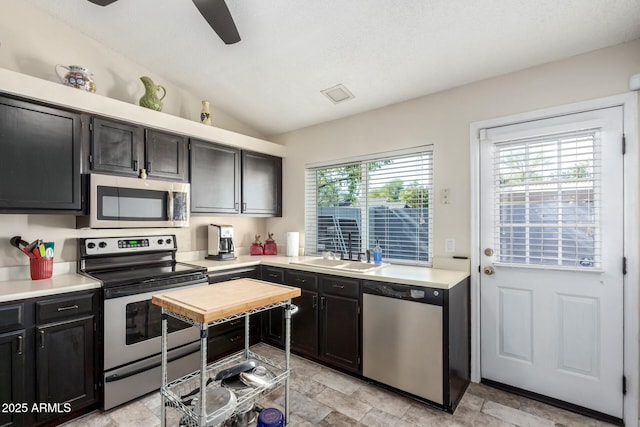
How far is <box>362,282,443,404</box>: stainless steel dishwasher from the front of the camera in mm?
2156

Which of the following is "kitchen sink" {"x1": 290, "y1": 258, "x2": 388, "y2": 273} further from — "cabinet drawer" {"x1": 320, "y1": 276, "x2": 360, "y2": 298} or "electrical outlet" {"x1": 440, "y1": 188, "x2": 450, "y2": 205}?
"electrical outlet" {"x1": 440, "y1": 188, "x2": 450, "y2": 205}

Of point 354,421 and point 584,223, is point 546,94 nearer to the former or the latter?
point 584,223

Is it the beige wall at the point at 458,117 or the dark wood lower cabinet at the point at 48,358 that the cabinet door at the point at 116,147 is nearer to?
the dark wood lower cabinet at the point at 48,358

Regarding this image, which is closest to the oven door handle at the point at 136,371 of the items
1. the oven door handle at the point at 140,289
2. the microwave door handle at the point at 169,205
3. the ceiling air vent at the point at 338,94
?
the oven door handle at the point at 140,289

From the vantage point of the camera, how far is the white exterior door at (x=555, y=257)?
2057 millimetres

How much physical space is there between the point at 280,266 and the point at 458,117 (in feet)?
7.20

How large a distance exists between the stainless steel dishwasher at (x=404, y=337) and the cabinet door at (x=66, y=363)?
2.01m

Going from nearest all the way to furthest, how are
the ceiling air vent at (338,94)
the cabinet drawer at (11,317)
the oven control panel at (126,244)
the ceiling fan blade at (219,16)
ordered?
the ceiling fan blade at (219,16), the cabinet drawer at (11,317), the oven control panel at (126,244), the ceiling air vent at (338,94)

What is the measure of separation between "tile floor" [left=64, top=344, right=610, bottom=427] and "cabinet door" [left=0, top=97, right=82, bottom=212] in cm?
154

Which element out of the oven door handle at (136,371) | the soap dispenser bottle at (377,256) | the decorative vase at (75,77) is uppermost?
the decorative vase at (75,77)

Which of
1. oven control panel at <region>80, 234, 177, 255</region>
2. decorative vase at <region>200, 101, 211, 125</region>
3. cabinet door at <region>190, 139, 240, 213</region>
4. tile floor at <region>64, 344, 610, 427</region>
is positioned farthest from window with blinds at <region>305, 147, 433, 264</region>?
oven control panel at <region>80, 234, 177, 255</region>

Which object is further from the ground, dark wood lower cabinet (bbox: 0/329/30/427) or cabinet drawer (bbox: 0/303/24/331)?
cabinet drawer (bbox: 0/303/24/331)

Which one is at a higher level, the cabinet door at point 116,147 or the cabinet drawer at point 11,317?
the cabinet door at point 116,147

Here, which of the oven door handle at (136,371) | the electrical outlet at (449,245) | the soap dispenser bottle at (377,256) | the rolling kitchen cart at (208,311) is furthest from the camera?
the soap dispenser bottle at (377,256)
